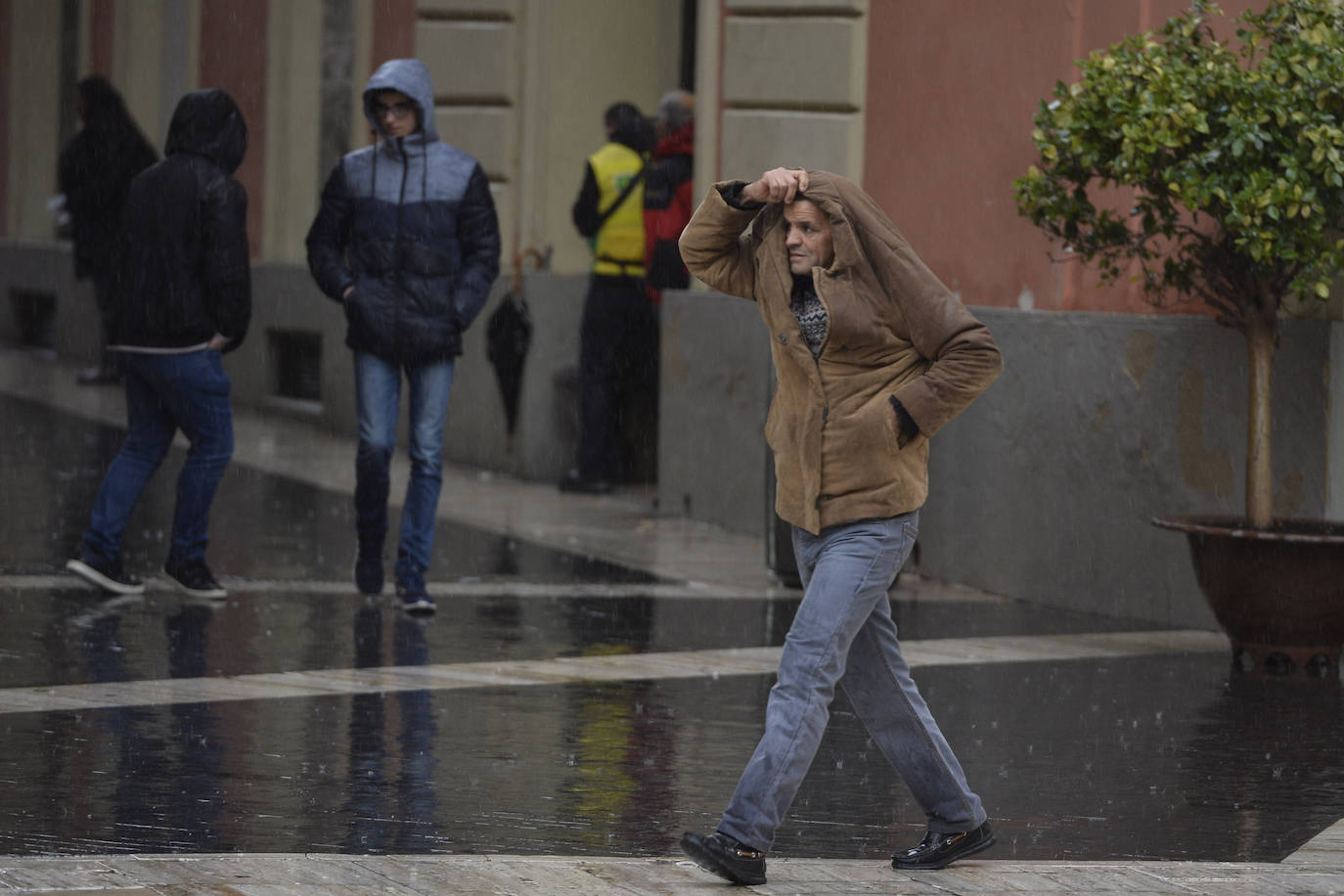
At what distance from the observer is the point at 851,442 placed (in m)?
5.20

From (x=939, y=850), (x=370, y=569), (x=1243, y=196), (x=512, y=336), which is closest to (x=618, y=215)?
(x=512, y=336)

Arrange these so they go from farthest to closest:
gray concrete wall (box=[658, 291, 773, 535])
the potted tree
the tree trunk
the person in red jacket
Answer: the person in red jacket, gray concrete wall (box=[658, 291, 773, 535]), the tree trunk, the potted tree

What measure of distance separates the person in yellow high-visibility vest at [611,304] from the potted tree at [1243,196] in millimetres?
4601

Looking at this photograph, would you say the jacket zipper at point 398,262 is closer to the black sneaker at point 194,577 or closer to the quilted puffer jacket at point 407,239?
the quilted puffer jacket at point 407,239

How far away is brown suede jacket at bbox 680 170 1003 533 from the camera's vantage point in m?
5.14

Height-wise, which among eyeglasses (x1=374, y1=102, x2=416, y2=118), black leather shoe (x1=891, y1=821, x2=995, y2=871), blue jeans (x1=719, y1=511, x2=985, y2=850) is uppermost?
eyeglasses (x1=374, y1=102, x2=416, y2=118)

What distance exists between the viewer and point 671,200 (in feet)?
41.4

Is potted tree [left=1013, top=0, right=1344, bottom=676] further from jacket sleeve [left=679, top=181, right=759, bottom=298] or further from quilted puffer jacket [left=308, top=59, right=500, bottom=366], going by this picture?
jacket sleeve [left=679, top=181, right=759, bottom=298]

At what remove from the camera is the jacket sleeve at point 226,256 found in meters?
8.84

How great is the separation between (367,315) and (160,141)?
1190 centimetres

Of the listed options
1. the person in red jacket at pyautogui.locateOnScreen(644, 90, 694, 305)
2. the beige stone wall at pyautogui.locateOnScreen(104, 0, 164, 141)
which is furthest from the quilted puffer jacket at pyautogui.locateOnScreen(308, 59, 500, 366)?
the beige stone wall at pyautogui.locateOnScreen(104, 0, 164, 141)

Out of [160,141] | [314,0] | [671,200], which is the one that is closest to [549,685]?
[671,200]

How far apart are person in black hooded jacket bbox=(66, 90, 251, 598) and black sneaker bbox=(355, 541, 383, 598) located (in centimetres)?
56

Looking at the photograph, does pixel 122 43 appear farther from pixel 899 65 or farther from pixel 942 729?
pixel 942 729
